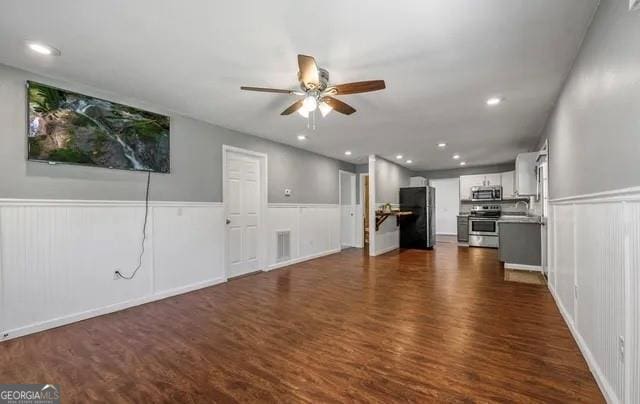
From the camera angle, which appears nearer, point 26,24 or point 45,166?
point 26,24

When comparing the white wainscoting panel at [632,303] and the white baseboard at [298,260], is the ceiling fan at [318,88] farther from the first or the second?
the white baseboard at [298,260]

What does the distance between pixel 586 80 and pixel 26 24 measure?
408 cm

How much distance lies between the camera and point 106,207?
3172mm

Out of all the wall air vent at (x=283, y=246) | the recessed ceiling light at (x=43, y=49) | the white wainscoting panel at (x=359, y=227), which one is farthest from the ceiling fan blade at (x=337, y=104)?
the white wainscoting panel at (x=359, y=227)

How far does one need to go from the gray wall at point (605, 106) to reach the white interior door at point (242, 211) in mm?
4265

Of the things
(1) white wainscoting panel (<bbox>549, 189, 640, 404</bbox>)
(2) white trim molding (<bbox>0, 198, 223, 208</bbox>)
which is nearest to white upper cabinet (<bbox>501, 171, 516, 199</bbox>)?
Answer: (1) white wainscoting panel (<bbox>549, 189, 640, 404</bbox>)

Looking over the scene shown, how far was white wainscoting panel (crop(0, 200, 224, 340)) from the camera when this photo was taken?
257 cm

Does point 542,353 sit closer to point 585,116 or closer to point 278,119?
point 585,116

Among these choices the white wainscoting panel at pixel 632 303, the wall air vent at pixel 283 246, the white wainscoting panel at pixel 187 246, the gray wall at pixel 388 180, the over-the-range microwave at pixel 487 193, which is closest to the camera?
the white wainscoting panel at pixel 632 303

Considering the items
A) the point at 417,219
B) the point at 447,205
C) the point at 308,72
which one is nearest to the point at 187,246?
the point at 308,72

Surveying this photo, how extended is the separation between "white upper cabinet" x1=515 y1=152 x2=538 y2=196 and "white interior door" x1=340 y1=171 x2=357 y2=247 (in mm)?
3925

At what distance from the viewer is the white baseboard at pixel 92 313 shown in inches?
101

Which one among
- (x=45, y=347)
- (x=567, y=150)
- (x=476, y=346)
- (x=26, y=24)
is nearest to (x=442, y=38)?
(x=567, y=150)

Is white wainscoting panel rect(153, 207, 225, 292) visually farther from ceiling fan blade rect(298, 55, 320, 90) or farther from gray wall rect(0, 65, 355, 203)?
ceiling fan blade rect(298, 55, 320, 90)
